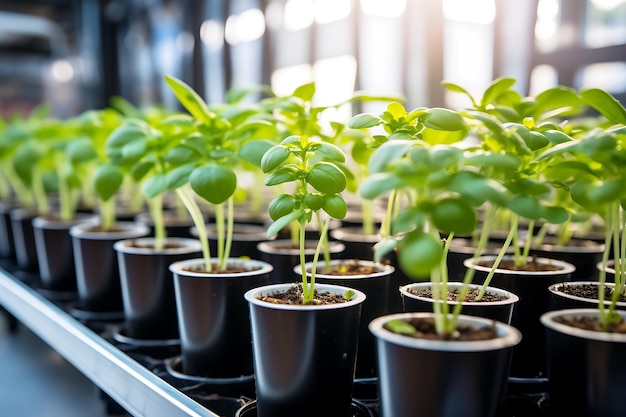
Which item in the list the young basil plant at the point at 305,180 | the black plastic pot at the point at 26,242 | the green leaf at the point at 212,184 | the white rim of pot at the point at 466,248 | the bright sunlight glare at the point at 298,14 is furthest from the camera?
the bright sunlight glare at the point at 298,14

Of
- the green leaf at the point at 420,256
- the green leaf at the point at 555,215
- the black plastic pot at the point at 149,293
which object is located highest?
the green leaf at the point at 555,215

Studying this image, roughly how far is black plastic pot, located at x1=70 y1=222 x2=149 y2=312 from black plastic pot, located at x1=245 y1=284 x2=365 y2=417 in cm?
70

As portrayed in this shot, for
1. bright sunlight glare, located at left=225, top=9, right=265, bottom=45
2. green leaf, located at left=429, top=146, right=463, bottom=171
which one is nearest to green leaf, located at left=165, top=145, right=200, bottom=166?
green leaf, located at left=429, top=146, right=463, bottom=171

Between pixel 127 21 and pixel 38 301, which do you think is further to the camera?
pixel 127 21

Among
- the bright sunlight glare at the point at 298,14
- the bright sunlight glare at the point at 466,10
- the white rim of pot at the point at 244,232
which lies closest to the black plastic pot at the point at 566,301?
the white rim of pot at the point at 244,232

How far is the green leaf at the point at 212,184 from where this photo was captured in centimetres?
81

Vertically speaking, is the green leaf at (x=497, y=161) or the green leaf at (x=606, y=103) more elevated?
the green leaf at (x=606, y=103)

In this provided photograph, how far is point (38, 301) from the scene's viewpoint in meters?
1.26

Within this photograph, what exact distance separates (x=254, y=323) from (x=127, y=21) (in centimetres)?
347

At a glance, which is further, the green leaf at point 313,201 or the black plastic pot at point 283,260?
the black plastic pot at point 283,260

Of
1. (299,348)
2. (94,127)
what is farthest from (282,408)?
(94,127)

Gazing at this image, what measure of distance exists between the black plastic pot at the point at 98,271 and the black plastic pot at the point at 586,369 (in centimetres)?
99

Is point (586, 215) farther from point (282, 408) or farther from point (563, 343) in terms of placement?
point (282, 408)

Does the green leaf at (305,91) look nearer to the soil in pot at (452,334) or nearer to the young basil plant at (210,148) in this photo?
the young basil plant at (210,148)
